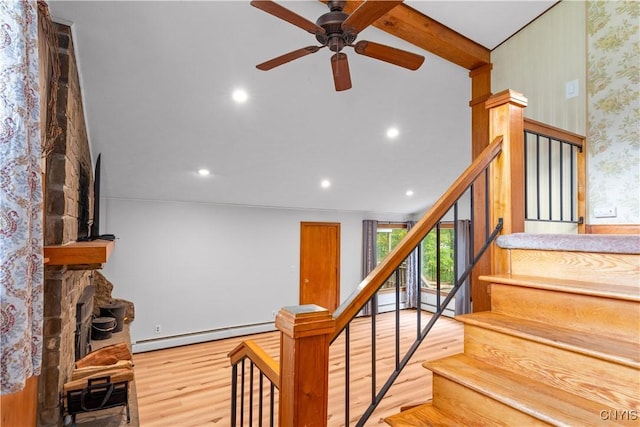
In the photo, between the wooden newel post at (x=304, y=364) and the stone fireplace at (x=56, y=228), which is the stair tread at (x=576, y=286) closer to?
the wooden newel post at (x=304, y=364)

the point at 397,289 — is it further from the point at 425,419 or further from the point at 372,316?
the point at 425,419

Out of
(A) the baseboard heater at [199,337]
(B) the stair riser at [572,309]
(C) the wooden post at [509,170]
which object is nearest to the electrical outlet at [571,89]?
(C) the wooden post at [509,170]

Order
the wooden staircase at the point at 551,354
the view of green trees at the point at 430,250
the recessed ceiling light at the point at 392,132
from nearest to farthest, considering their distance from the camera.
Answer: the wooden staircase at the point at 551,354
the recessed ceiling light at the point at 392,132
the view of green trees at the point at 430,250

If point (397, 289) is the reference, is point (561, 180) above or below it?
above

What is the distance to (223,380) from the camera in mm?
4352

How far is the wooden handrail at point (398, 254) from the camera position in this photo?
1.22m

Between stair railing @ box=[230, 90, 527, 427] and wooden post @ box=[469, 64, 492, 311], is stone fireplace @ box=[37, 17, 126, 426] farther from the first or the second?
wooden post @ box=[469, 64, 492, 311]

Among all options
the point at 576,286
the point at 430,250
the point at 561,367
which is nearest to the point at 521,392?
the point at 561,367

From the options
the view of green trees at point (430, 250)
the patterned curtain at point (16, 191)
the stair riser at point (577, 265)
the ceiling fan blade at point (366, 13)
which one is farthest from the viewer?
the view of green trees at point (430, 250)

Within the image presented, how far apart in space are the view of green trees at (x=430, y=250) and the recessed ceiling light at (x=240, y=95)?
542cm

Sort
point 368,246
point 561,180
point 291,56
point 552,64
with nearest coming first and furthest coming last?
point 291,56 → point 561,180 → point 552,64 → point 368,246

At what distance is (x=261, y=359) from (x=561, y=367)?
1123 mm

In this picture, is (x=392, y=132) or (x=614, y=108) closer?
(x=614, y=108)

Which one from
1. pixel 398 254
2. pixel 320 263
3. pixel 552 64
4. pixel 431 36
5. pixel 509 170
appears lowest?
pixel 320 263
